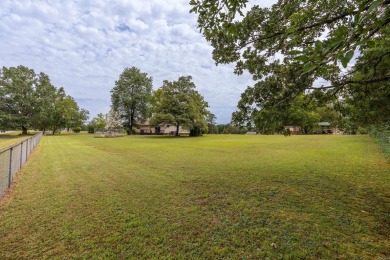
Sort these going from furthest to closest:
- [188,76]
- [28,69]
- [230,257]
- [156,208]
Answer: [28,69] < [188,76] < [156,208] < [230,257]

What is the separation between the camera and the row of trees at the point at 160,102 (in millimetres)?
31609

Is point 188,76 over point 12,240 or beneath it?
over

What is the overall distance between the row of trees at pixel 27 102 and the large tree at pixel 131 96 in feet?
38.2

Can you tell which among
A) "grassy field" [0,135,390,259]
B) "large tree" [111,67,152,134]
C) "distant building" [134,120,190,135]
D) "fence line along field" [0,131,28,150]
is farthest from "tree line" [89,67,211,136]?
"grassy field" [0,135,390,259]

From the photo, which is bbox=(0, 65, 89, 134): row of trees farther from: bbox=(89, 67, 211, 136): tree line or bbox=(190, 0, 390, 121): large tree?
bbox=(190, 0, 390, 121): large tree

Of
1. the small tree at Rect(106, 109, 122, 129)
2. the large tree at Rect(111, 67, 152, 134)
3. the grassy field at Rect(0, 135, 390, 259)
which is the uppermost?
the large tree at Rect(111, 67, 152, 134)

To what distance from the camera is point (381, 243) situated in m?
3.16

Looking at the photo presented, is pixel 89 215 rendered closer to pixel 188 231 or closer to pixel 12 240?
pixel 12 240

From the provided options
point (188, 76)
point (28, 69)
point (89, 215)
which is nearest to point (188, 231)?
point (89, 215)

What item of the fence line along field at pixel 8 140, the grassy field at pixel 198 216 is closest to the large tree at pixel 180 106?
the fence line along field at pixel 8 140

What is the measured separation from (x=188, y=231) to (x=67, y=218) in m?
2.48

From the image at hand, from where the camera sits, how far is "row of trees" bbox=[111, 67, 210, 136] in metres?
31.6

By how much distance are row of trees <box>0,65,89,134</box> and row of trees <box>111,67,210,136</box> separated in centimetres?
1172

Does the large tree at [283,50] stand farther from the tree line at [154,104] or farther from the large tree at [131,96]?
the large tree at [131,96]
